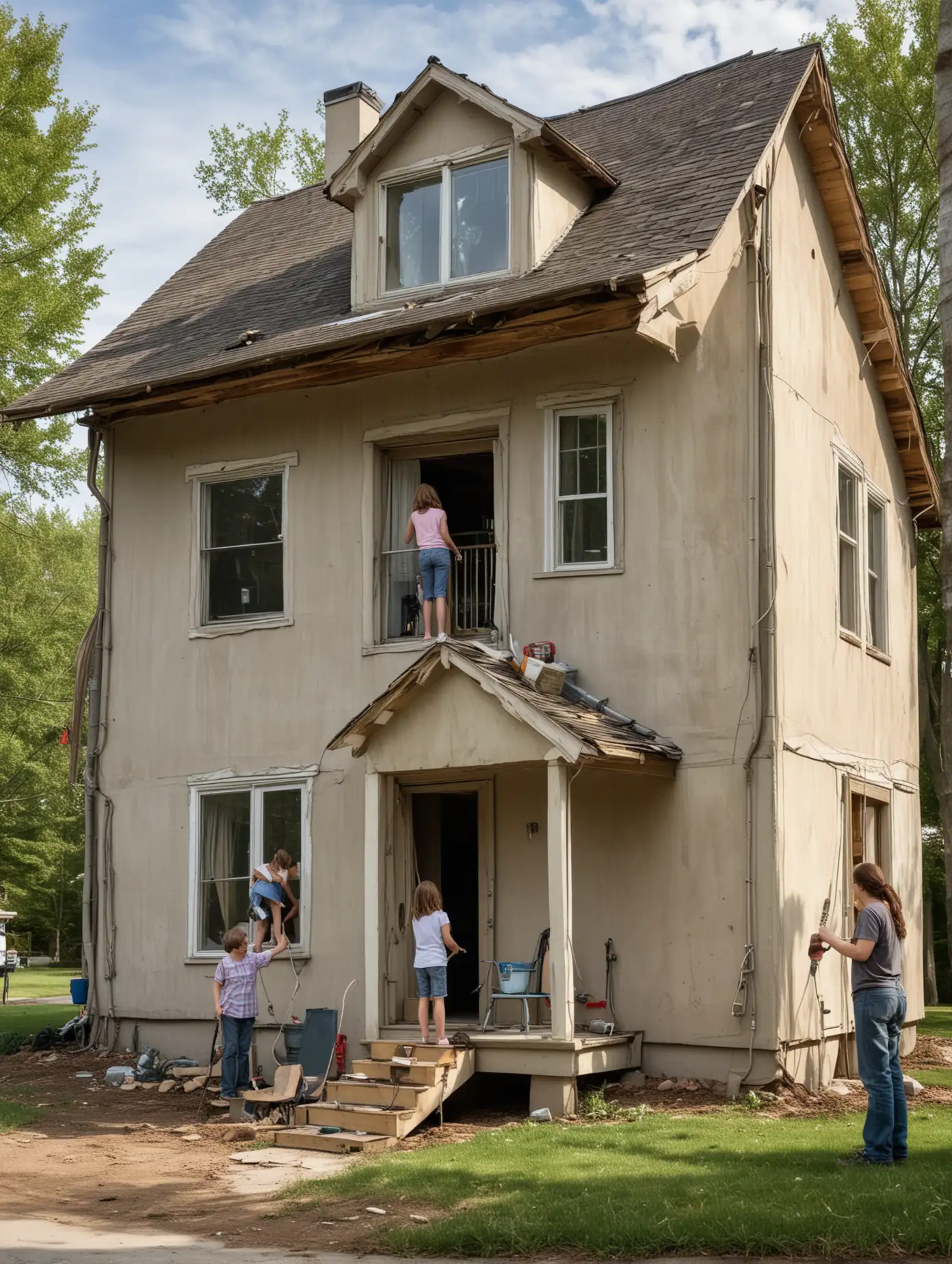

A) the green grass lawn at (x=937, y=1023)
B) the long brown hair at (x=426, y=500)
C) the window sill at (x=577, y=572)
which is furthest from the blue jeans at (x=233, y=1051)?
the green grass lawn at (x=937, y=1023)

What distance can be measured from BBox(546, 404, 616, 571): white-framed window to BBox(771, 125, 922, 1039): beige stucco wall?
1.67m

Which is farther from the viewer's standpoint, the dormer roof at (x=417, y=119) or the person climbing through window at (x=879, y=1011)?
the dormer roof at (x=417, y=119)

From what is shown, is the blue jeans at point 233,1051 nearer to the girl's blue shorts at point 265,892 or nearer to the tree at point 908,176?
the girl's blue shorts at point 265,892

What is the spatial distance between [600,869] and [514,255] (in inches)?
248

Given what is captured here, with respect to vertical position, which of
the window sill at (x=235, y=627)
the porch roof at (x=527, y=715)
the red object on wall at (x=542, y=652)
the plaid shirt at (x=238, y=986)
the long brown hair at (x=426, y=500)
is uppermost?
the long brown hair at (x=426, y=500)

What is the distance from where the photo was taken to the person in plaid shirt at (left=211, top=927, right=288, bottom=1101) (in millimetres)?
13453

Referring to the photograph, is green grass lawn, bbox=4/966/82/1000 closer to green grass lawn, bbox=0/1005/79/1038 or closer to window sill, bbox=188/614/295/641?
green grass lawn, bbox=0/1005/79/1038

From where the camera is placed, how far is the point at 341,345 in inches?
573

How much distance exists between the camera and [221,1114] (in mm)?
13289

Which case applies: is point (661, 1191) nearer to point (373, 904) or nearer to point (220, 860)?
point (373, 904)

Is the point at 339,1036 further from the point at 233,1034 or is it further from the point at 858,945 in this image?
the point at 858,945

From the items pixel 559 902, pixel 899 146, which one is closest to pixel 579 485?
pixel 559 902

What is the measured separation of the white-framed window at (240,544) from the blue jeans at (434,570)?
6.19 feet

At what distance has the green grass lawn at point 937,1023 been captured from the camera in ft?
69.3
